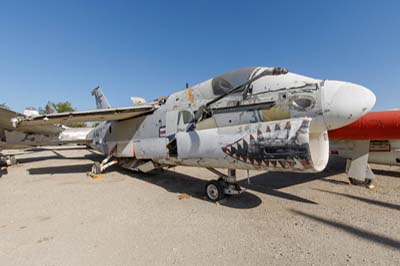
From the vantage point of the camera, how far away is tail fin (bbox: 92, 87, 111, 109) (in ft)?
40.7

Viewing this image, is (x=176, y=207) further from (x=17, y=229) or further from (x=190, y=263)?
(x=17, y=229)

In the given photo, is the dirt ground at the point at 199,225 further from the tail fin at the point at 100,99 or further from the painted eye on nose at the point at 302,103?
the tail fin at the point at 100,99

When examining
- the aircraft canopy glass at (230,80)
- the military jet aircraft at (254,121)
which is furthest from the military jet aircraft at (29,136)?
the aircraft canopy glass at (230,80)

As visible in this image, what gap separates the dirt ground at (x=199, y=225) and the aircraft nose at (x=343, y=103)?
1.99 m

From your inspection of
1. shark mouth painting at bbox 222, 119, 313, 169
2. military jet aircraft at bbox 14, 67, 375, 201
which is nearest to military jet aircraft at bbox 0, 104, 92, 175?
military jet aircraft at bbox 14, 67, 375, 201

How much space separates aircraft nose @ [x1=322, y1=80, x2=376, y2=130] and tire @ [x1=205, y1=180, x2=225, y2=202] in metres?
2.75

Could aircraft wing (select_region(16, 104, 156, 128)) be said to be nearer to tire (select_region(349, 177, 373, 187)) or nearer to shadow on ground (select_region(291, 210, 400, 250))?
shadow on ground (select_region(291, 210, 400, 250))

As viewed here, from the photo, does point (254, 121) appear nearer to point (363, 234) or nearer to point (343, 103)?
point (343, 103)

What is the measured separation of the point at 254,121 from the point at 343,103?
156 centimetres

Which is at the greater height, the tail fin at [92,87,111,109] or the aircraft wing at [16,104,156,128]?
the tail fin at [92,87,111,109]

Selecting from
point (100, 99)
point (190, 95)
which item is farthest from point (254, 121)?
point (100, 99)

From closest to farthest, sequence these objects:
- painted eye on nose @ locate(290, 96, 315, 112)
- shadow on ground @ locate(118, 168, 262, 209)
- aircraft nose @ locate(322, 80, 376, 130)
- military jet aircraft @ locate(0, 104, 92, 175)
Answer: aircraft nose @ locate(322, 80, 376, 130)
painted eye on nose @ locate(290, 96, 315, 112)
shadow on ground @ locate(118, 168, 262, 209)
military jet aircraft @ locate(0, 104, 92, 175)

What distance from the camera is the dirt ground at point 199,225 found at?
8.76 feet

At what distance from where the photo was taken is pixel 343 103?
10.9 ft
